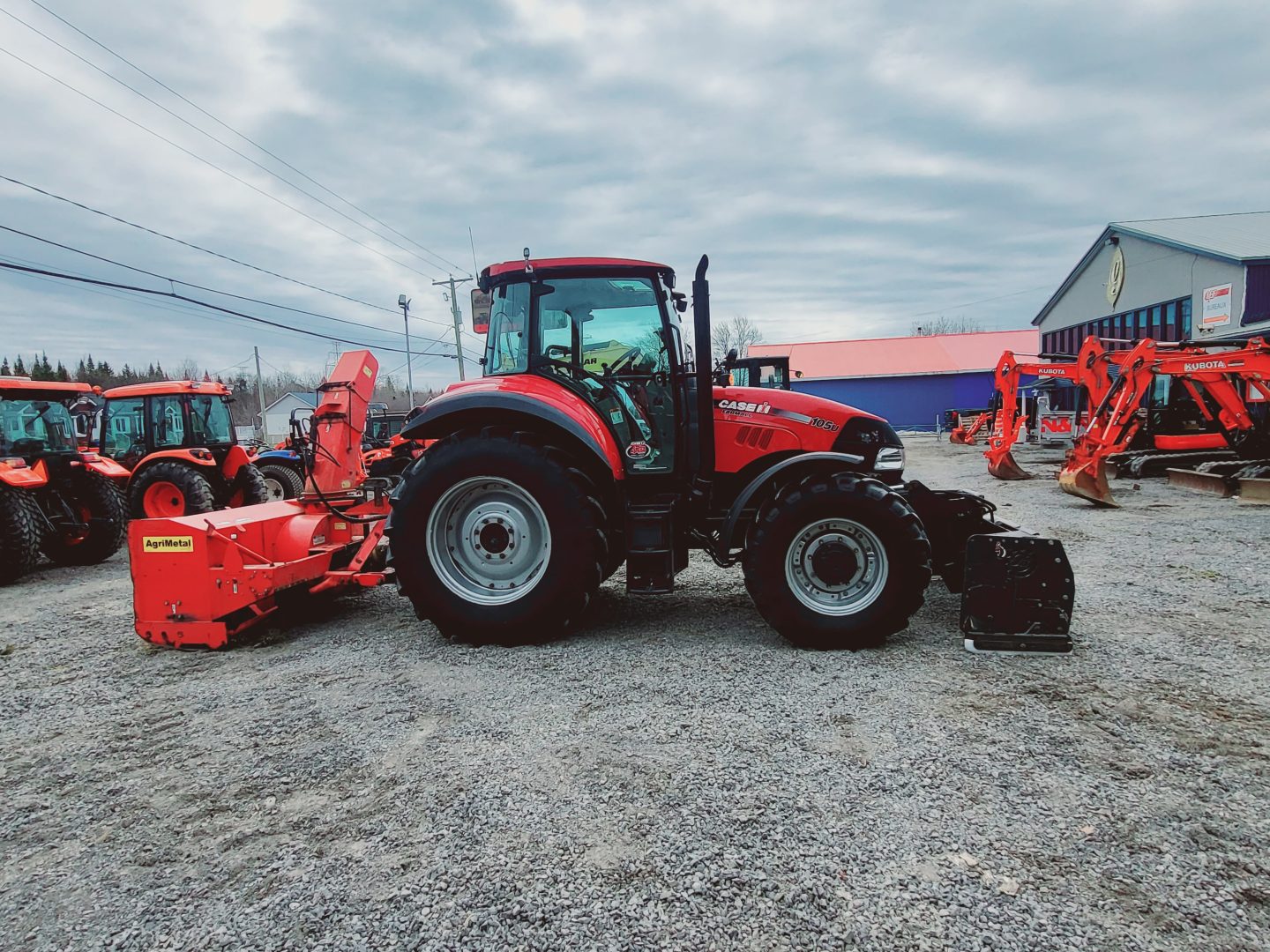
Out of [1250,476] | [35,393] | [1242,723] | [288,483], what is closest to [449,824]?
[1242,723]

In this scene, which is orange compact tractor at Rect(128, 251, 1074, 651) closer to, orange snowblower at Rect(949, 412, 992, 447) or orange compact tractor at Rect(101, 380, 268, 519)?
orange compact tractor at Rect(101, 380, 268, 519)

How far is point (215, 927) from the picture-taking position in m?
2.05

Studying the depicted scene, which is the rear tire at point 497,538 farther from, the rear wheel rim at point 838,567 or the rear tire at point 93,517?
the rear tire at point 93,517

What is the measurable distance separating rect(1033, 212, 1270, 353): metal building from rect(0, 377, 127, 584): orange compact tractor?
2271cm

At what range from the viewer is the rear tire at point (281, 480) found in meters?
11.8

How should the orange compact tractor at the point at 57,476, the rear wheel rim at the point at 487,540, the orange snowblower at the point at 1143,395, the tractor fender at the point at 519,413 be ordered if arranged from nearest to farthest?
the tractor fender at the point at 519,413
the rear wheel rim at the point at 487,540
the orange compact tractor at the point at 57,476
the orange snowblower at the point at 1143,395

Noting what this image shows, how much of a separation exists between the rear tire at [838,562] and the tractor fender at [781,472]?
0.13m

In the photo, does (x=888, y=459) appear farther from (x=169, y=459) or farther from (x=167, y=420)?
(x=167, y=420)

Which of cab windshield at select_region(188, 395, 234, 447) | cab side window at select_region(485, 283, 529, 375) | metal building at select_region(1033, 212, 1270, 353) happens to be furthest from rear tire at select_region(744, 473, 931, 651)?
metal building at select_region(1033, 212, 1270, 353)

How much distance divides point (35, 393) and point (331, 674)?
260 inches

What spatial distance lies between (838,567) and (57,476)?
28.4ft

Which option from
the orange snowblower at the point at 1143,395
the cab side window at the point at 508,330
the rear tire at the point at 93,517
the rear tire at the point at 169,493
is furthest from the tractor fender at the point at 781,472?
the orange snowblower at the point at 1143,395

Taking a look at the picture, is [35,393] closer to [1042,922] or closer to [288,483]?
[288,483]

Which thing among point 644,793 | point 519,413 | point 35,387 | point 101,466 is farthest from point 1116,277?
point 35,387
